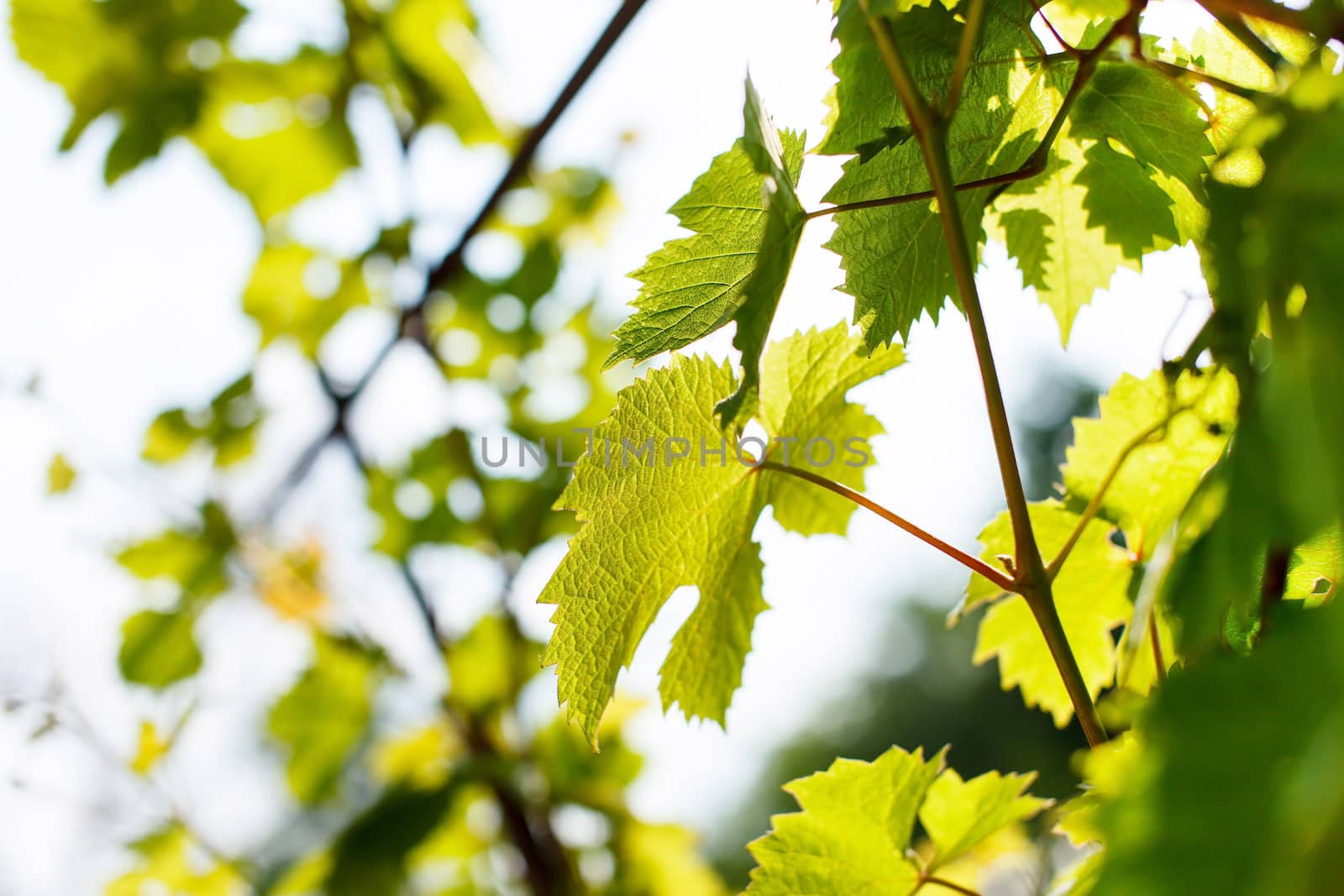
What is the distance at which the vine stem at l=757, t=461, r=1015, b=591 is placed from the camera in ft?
1.11

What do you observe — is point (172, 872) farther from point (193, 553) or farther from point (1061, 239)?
point (1061, 239)

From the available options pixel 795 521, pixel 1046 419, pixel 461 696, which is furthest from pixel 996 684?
pixel 795 521

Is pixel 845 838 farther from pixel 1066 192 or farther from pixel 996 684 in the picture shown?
pixel 996 684

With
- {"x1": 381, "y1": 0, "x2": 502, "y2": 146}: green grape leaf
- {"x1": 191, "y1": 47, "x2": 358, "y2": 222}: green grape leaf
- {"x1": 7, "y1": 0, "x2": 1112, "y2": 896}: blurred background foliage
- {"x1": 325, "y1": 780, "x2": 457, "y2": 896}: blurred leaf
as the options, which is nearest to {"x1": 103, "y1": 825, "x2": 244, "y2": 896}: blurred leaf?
{"x1": 7, "y1": 0, "x2": 1112, "y2": 896}: blurred background foliage

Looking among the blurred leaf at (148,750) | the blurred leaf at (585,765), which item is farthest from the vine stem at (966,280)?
the blurred leaf at (148,750)

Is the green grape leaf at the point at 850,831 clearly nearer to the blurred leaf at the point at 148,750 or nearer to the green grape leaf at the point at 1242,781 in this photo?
the green grape leaf at the point at 1242,781

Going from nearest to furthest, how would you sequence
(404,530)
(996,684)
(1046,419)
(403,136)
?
(403,136) < (404,530) < (996,684) < (1046,419)

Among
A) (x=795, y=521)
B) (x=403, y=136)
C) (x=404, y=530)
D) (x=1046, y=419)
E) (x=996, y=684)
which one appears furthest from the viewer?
(x=1046, y=419)

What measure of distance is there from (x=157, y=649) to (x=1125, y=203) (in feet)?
4.61

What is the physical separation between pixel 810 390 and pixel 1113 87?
0.18m

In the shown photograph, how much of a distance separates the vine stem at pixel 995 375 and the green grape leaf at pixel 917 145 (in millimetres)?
41

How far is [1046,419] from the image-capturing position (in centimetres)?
1329

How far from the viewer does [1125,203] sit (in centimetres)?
43

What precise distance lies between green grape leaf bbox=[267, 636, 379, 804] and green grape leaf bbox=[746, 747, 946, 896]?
101 cm
